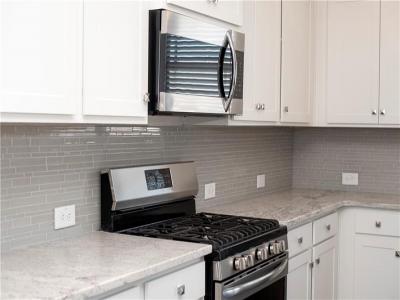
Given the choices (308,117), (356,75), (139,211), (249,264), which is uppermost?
(356,75)

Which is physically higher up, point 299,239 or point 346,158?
point 346,158

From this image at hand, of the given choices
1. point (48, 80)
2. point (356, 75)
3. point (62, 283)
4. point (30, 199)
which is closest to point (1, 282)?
point (62, 283)

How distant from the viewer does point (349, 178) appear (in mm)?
4195

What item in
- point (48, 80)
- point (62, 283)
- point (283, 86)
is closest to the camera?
point (62, 283)

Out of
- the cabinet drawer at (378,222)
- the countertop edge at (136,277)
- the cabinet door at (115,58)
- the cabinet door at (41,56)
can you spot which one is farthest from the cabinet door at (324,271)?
the cabinet door at (41,56)

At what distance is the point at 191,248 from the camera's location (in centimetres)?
215

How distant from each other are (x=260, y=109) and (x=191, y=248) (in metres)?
1.23

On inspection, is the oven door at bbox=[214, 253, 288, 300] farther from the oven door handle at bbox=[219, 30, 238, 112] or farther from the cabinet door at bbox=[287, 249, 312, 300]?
the oven door handle at bbox=[219, 30, 238, 112]

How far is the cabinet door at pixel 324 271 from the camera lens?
335cm

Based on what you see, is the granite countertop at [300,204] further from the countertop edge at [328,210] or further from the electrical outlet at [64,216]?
the electrical outlet at [64,216]

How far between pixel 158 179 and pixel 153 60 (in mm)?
666

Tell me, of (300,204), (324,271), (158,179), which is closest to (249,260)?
(158,179)

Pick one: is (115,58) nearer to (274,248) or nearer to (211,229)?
(211,229)

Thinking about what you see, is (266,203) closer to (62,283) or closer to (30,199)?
(30,199)
